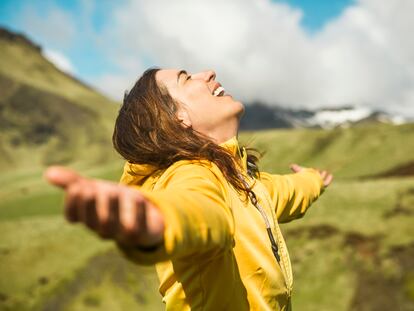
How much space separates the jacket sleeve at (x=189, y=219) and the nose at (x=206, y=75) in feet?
6.37

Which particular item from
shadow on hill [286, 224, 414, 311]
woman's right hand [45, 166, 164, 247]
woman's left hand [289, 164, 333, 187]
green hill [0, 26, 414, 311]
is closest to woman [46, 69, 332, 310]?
woman's right hand [45, 166, 164, 247]

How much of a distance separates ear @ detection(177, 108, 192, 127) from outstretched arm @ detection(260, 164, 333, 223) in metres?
1.74

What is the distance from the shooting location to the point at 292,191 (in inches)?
244

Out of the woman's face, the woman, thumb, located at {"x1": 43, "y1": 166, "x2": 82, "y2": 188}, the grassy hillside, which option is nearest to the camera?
→ thumb, located at {"x1": 43, "y1": 166, "x2": 82, "y2": 188}

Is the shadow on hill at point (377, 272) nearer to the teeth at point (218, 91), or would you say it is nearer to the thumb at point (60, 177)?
the teeth at point (218, 91)

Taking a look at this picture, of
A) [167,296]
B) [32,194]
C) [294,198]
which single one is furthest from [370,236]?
[32,194]

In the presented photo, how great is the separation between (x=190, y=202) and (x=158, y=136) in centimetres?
197

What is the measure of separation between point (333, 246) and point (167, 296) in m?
27.5

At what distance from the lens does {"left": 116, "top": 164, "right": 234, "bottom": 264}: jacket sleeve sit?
216cm

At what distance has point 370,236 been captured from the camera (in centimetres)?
2992

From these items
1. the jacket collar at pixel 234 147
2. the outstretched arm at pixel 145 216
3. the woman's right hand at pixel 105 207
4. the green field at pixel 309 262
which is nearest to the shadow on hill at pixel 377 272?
the green field at pixel 309 262

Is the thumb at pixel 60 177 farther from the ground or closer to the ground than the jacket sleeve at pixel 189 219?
farther from the ground

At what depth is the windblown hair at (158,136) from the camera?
4137 millimetres

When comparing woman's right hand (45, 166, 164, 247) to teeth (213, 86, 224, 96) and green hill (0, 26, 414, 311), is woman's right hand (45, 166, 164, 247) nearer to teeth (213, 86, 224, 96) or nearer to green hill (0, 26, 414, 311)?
teeth (213, 86, 224, 96)
